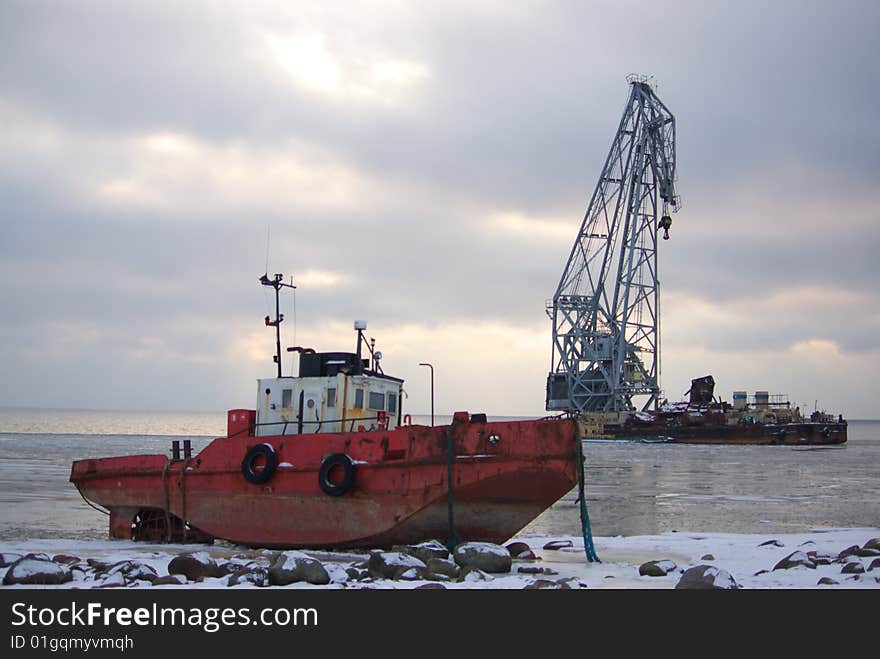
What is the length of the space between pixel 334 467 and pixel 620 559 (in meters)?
4.30

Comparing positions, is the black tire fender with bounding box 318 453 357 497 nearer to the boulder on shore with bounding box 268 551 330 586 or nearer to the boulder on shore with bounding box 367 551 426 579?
the boulder on shore with bounding box 367 551 426 579

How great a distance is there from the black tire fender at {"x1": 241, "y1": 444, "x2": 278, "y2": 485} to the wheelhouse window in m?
1.96

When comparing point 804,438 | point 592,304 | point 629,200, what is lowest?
point 804,438

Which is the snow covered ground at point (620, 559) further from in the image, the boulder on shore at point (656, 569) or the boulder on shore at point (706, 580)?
the boulder on shore at point (706, 580)

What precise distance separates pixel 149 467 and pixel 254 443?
7.48 feet

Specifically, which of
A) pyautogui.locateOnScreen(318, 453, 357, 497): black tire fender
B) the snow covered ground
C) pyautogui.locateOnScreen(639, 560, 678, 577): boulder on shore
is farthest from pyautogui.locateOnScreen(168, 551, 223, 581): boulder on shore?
pyautogui.locateOnScreen(639, 560, 678, 577): boulder on shore

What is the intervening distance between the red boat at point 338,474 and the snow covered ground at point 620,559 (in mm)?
508

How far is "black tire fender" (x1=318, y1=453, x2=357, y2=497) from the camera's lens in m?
12.4

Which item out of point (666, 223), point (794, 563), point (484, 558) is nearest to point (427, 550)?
point (484, 558)

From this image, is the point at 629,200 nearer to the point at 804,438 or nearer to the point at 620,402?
the point at 620,402

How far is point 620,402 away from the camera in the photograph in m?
72.6

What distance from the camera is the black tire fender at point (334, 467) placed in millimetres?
12359
